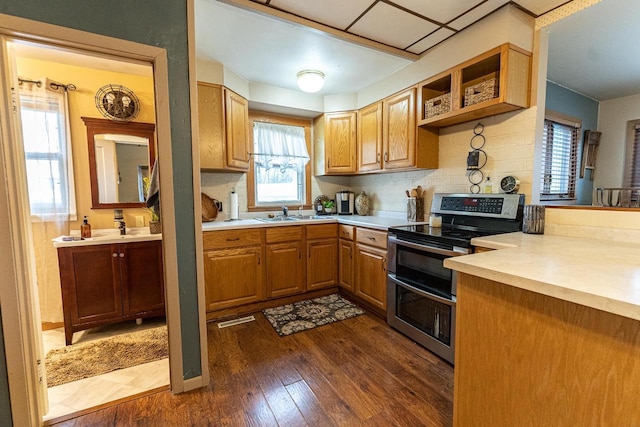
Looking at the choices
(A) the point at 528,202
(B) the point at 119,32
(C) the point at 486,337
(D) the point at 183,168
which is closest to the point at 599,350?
(C) the point at 486,337

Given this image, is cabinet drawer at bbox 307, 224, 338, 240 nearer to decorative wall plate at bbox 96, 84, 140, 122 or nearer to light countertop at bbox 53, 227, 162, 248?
light countertop at bbox 53, 227, 162, 248

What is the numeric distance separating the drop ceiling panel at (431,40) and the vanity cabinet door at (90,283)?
10.6 ft

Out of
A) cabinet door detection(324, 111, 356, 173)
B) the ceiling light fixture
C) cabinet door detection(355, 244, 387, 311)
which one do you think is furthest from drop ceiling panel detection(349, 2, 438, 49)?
cabinet door detection(355, 244, 387, 311)

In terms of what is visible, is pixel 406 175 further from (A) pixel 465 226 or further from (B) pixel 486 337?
(B) pixel 486 337

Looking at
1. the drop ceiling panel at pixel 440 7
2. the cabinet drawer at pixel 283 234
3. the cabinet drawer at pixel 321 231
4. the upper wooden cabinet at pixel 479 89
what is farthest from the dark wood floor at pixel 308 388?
the drop ceiling panel at pixel 440 7

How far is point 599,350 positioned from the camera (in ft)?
2.60

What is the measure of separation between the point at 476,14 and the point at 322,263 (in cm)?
259

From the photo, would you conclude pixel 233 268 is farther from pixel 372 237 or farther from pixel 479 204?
pixel 479 204

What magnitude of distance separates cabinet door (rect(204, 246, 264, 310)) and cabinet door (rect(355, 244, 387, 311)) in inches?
Answer: 40.8

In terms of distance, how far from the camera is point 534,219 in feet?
6.04

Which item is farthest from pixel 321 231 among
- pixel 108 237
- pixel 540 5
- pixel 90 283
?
pixel 540 5

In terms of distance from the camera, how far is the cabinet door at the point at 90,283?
7.30 ft

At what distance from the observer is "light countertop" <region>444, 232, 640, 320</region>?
74 centimetres

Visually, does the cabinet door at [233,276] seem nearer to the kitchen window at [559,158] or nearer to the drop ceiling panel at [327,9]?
the drop ceiling panel at [327,9]
